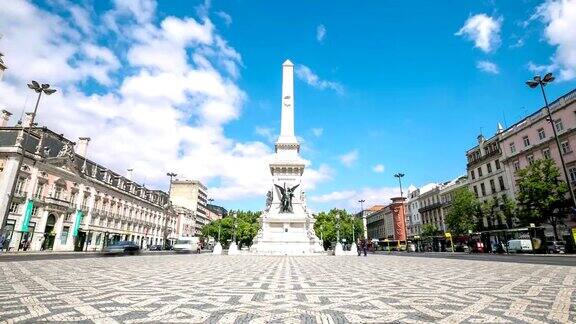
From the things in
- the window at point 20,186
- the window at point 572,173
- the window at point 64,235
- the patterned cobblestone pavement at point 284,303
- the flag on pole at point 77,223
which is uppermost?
the window at point 572,173

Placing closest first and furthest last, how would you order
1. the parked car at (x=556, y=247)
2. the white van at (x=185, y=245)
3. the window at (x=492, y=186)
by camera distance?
the parked car at (x=556, y=247) < the white van at (x=185, y=245) < the window at (x=492, y=186)

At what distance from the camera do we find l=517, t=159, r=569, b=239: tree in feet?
103

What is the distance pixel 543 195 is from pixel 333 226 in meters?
40.6

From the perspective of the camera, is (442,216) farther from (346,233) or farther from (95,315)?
(95,315)

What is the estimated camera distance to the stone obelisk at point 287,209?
103 ft

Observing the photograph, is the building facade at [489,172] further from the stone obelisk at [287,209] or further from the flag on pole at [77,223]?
the flag on pole at [77,223]

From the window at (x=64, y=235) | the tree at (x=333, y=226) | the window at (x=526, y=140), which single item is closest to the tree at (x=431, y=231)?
the tree at (x=333, y=226)

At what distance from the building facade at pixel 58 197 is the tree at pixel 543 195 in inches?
1882

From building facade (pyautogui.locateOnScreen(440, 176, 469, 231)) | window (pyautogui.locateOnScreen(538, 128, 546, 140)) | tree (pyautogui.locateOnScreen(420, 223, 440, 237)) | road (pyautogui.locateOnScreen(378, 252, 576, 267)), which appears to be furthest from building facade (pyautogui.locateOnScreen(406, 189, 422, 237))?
road (pyautogui.locateOnScreen(378, 252, 576, 267))

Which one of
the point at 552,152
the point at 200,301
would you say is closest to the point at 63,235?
the point at 200,301

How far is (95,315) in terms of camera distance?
4766 mm

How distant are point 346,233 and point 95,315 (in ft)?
233

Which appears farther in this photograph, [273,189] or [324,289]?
[273,189]

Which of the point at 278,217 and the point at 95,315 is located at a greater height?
the point at 278,217
